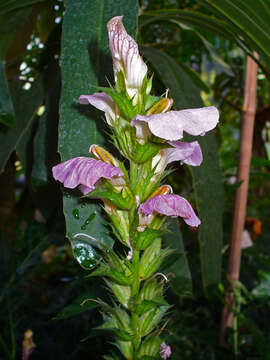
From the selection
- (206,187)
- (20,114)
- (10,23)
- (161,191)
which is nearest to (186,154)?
(161,191)

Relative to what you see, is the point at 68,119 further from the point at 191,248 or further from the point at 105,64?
the point at 191,248

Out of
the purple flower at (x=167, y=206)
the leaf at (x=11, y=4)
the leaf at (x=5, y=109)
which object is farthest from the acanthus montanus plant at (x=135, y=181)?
the leaf at (x=11, y=4)

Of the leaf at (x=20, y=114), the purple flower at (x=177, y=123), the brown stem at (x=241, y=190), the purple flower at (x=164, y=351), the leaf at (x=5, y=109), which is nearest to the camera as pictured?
the purple flower at (x=177, y=123)

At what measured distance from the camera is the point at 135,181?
31cm

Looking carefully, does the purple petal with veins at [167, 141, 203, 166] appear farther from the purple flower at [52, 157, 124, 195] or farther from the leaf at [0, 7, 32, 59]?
the leaf at [0, 7, 32, 59]

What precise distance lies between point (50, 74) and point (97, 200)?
0.42 meters

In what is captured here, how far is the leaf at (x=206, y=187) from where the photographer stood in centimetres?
59

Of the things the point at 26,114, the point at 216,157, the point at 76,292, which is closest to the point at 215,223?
the point at 216,157

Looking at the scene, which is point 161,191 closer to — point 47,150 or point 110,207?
point 110,207

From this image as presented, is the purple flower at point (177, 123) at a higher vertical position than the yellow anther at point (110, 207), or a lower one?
higher

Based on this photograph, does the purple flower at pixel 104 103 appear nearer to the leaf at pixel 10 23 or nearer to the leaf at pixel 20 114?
the leaf at pixel 20 114

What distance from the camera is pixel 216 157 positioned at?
2.12ft

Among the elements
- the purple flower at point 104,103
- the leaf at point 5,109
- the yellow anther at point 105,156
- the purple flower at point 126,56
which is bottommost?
the yellow anther at point 105,156

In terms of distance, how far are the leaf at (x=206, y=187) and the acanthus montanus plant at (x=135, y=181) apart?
0.84 feet
